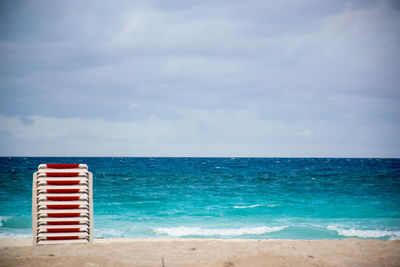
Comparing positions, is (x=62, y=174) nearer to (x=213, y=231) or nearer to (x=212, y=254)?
(x=212, y=254)

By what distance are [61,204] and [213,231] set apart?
6.85m

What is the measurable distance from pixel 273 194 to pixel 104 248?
1667cm

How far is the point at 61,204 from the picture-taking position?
5.98 m

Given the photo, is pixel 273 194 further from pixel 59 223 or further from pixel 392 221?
pixel 59 223

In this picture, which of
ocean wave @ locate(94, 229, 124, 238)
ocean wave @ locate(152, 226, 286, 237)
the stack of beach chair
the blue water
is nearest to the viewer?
the stack of beach chair

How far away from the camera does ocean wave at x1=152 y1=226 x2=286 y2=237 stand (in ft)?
37.8

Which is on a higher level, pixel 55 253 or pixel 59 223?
pixel 59 223

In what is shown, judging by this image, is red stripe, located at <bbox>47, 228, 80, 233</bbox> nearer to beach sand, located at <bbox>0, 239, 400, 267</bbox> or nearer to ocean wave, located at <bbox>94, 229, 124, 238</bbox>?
beach sand, located at <bbox>0, 239, 400, 267</bbox>


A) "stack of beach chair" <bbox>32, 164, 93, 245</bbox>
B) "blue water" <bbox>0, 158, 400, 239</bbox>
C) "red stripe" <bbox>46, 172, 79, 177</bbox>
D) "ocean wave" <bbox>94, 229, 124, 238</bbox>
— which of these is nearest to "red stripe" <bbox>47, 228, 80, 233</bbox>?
"stack of beach chair" <bbox>32, 164, 93, 245</bbox>

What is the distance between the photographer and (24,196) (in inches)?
763

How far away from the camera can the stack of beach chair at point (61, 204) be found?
5.91 m

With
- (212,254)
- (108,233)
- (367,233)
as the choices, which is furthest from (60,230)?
(367,233)

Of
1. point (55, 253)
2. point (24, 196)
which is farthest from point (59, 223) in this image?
point (24, 196)

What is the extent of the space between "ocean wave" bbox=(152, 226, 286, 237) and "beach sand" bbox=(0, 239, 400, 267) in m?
5.36
